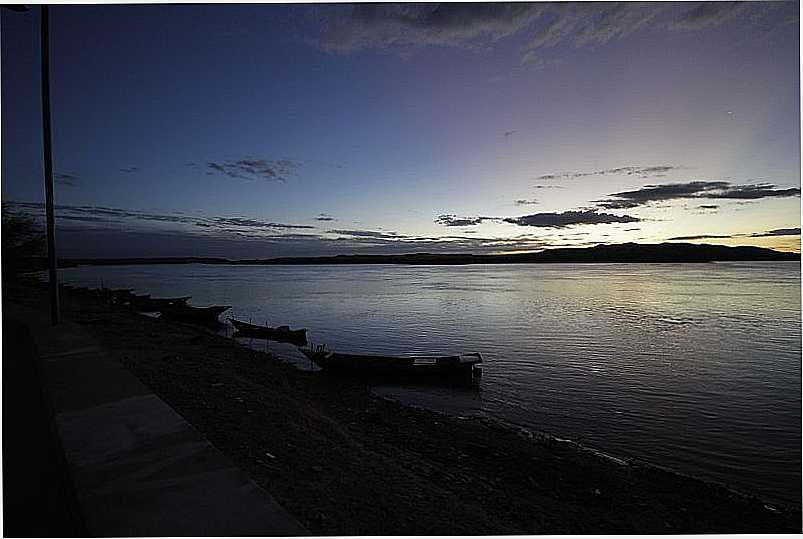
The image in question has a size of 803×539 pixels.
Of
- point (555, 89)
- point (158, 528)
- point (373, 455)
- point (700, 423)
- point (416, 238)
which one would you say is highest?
point (555, 89)

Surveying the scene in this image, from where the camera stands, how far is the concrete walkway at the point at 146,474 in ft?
6.92

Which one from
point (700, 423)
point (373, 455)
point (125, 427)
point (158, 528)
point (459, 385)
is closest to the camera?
point (158, 528)

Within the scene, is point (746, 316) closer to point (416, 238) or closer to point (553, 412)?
point (416, 238)

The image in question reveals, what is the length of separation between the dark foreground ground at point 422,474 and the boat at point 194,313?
37.4 ft

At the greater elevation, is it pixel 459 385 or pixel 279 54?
pixel 279 54

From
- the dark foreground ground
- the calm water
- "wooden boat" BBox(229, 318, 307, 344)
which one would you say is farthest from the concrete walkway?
"wooden boat" BBox(229, 318, 307, 344)

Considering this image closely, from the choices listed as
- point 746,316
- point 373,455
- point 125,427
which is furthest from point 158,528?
point 746,316

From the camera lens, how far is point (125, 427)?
3082 mm

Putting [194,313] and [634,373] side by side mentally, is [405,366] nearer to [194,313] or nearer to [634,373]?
[634,373]

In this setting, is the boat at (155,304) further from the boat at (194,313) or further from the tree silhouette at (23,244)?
the tree silhouette at (23,244)

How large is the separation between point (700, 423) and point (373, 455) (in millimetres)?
5248

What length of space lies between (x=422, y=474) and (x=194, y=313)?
15.5 metres

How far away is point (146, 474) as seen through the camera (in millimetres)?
2475

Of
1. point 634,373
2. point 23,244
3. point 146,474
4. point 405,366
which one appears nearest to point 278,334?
point 405,366
